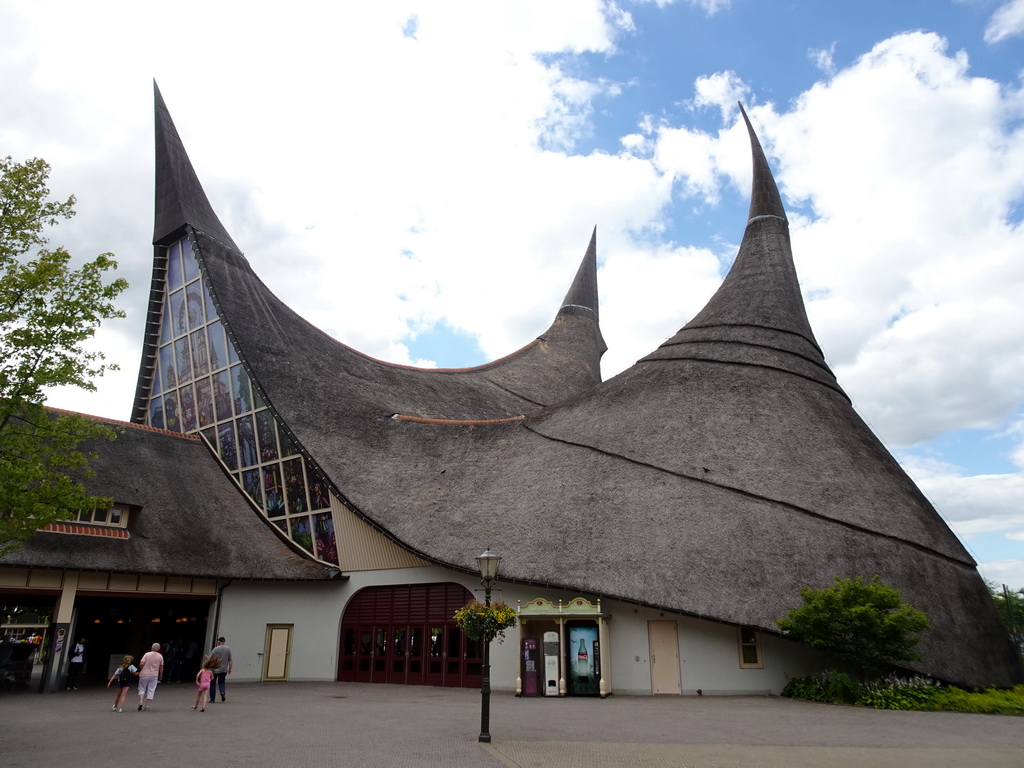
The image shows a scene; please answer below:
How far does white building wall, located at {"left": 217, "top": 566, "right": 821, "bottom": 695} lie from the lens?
17453 mm

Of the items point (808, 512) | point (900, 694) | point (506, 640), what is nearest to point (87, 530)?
point (506, 640)

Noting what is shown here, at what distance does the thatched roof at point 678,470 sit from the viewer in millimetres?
16797

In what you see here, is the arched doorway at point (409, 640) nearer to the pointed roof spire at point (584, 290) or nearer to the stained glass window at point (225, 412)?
the stained glass window at point (225, 412)

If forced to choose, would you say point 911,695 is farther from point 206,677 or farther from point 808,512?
point 206,677

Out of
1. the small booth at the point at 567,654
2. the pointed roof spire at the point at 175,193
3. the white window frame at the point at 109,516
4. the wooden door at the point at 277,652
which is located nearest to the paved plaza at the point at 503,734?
the small booth at the point at 567,654

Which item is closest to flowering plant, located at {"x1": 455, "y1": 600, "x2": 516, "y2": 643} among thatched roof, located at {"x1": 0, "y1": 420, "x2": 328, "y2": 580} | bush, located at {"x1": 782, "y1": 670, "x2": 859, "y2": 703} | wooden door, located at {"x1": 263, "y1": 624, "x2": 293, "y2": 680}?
bush, located at {"x1": 782, "y1": 670, "x2": 859, "y2": 703}

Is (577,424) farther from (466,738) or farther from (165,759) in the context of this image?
(165,759)

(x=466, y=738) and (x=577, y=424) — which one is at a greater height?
(x=577, y=424)

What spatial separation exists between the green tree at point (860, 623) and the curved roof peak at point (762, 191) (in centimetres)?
1711

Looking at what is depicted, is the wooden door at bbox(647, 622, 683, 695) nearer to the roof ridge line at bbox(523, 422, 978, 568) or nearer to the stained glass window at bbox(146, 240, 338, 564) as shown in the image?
the roof ridge line at bbox(523, 422, 978, 568)

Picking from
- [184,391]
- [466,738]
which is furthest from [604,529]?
[184,391]

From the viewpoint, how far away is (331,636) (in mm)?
22844

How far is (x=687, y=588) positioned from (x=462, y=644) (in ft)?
23.5

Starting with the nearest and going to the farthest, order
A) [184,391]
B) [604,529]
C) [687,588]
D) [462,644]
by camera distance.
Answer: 1. [687,588]
2. [604,529]
3. [462,644]
4. [184,391]
